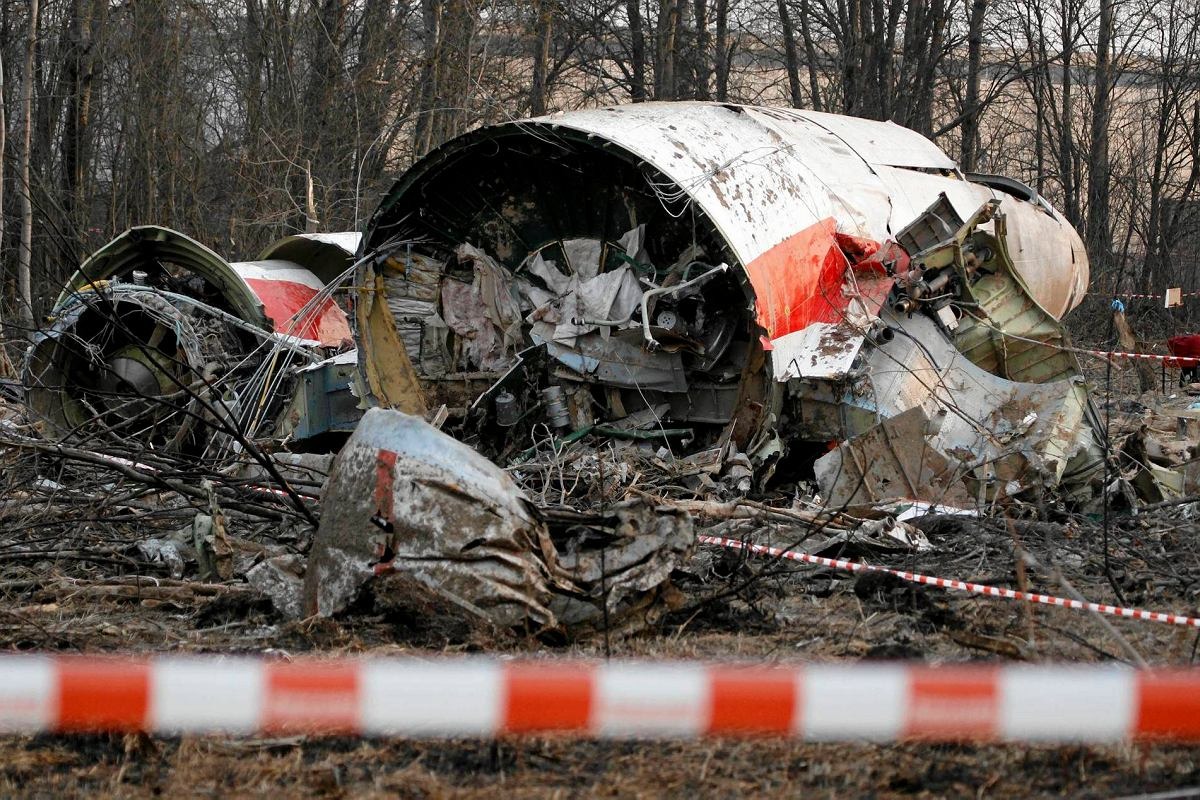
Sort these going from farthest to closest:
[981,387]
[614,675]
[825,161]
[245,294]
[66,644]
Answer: [245,294] < [825,161] < [981,387] < [66,644] < [614,675]

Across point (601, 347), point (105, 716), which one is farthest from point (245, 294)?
point (105, 716)

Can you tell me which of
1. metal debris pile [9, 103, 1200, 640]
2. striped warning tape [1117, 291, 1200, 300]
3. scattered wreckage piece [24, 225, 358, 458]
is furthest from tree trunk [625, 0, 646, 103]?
scattered wreckage piece [24, 225, 358, 458]

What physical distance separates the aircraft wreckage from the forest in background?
20.6ft

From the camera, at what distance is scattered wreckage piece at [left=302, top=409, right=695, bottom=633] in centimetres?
450

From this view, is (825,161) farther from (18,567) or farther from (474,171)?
(18,567)

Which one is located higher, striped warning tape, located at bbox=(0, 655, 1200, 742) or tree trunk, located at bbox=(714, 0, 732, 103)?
tree trunk, located at bbox=(714, 0, 732, 103)

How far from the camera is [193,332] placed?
31.2ft

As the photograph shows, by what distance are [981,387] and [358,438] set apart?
16.3 ft

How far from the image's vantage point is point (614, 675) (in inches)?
119

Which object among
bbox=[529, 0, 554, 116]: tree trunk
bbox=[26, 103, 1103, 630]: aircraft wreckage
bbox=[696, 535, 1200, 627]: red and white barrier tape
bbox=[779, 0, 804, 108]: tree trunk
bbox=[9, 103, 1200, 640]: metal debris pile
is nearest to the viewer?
bbox=[696, 535, 1200, 627]: red and white barrier tape

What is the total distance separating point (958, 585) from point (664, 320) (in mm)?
3519

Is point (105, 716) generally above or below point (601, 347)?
below

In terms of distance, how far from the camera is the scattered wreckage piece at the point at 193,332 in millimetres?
9414

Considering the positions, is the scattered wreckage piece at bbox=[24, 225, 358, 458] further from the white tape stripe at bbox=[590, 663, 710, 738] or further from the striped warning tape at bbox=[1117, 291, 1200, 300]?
the striped warning tape at bbox=[1117, 291, 1200, 300]
